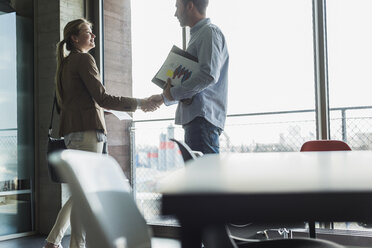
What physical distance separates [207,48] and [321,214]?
2.02 meters

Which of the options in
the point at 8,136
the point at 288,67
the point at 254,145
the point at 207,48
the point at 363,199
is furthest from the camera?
the point at 8,136

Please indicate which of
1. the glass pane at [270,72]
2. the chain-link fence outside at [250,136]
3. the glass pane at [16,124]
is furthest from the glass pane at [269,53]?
the glass pane at [16,124]

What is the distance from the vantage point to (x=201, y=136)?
240 centimetres

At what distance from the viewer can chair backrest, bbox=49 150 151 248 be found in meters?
0.72

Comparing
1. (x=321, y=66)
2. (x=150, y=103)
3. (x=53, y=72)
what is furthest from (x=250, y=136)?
(x=53, y=72)

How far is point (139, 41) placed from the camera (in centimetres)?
452

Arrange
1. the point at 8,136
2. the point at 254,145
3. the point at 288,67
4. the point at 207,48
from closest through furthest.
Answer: the point at 207,48
the point at 288,67
the point at 254,145
the point at 8,136

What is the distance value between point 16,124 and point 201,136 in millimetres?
2502

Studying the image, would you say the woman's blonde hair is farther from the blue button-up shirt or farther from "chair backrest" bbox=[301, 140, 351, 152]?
"chair backrest" bbox=[301, 140, 351, 152]

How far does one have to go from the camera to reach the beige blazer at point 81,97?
270 centimetres

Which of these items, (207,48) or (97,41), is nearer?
(207,48)

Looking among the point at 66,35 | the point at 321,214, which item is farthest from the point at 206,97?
the point at 321,214

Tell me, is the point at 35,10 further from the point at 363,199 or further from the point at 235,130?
the point at 363,199

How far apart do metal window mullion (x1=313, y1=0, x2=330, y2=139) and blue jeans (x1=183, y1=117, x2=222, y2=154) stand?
137 cm
